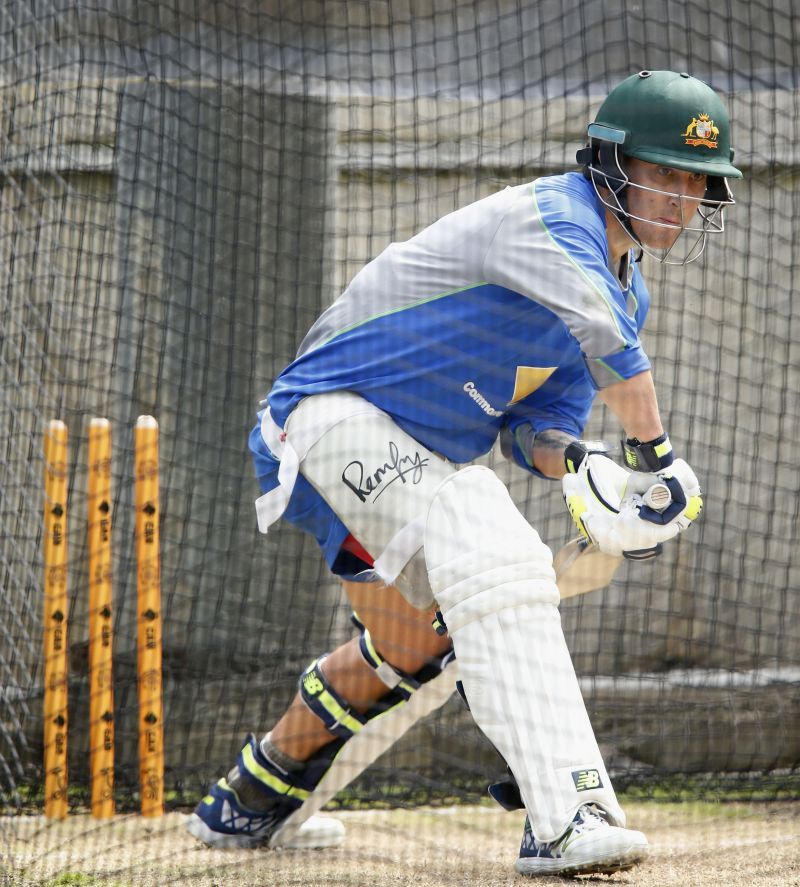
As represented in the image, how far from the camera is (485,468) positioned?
7.93 feet

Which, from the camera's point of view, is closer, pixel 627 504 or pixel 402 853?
pixel 627 504

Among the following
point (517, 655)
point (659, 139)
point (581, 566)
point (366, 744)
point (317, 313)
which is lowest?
point (366, 744)

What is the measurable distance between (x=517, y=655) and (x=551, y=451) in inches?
25.3

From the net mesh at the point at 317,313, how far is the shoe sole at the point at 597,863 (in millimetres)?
1782

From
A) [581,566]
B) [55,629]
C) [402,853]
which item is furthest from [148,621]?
[581,566]

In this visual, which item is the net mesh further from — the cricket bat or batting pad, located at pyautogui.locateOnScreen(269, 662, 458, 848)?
the cricket bat

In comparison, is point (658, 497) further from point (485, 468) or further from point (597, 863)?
point (597, 863)

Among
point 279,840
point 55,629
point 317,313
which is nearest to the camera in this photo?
point 279,840

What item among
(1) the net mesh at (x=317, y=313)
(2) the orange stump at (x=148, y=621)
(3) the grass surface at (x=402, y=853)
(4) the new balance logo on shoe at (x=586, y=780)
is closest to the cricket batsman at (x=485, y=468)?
(4) the new balance logo on shoe at (x=586, y=780)

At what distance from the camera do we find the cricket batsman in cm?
222

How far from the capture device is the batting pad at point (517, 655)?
7.11 ft

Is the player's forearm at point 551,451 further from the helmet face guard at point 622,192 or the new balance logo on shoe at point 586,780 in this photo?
the new balance logo on shoe at point 586,780

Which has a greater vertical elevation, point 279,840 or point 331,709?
point 331,709

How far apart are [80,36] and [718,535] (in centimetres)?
279
